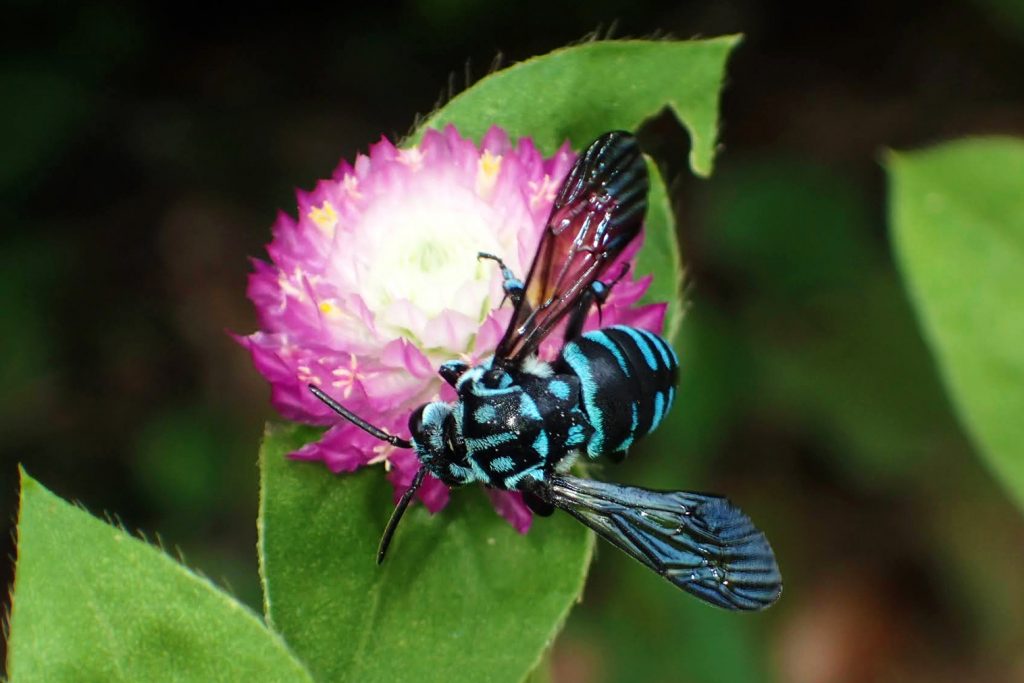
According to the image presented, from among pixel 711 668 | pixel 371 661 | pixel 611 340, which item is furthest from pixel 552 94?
pixel 711 668

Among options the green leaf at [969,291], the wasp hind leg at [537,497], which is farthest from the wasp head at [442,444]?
the green leaf at [969,291]

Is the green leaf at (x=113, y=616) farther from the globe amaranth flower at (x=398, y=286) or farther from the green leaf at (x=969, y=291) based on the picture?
the green leaf at (x=969, y=291)

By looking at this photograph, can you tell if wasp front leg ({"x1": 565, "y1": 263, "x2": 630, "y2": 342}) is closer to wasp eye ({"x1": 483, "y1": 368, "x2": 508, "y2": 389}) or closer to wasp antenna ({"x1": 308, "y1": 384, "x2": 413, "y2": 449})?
wasp eye ({"x1": 483, "y1": 368, "x2": 508, "y2": 389})

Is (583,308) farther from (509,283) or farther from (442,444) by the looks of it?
(442,444)

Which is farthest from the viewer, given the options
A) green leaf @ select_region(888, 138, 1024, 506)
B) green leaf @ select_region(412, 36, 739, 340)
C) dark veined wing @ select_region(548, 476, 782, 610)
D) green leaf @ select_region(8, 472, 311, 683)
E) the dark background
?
the dark background

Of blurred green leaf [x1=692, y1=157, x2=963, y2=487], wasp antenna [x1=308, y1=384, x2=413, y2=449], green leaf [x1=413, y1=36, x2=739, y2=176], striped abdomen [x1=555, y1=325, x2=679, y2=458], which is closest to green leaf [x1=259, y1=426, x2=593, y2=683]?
wasp antenna [x1=308, y1=384, x2=413, y2=449]

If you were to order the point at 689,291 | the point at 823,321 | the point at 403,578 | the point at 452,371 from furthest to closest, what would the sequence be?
the point at 823,321 < the point at 689,291 < the point at 403,578 < the point at 452,371

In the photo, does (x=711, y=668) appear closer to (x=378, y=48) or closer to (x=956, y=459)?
(x=956, y=459)

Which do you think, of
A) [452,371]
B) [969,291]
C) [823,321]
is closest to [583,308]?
[452,371]
